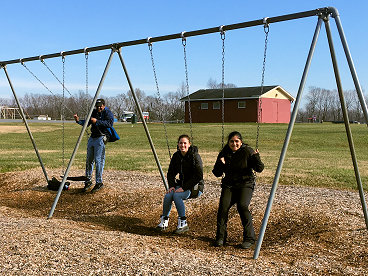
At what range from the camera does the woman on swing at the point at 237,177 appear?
4844mm

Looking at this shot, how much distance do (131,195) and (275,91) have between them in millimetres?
41142

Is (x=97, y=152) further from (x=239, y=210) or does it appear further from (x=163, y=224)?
(x=239, y=210)

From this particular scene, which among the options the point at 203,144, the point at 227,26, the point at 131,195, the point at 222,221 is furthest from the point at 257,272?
the point at 203,144

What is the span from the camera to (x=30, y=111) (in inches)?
2717

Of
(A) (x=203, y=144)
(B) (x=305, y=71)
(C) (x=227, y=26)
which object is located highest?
(C) (x=227, y=26)

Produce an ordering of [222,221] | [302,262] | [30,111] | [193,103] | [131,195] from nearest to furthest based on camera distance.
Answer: [302,262], [222,221], [131,195], [193,103], [30,111]

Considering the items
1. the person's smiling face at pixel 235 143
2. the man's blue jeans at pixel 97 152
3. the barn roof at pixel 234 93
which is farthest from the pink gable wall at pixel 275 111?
the person's smiling face at pixel 235 143

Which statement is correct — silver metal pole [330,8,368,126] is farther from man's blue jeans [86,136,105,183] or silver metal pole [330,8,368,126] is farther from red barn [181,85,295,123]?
red barn [181,85,295,123]

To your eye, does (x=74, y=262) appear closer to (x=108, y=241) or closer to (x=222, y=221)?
(x=108, y=241)

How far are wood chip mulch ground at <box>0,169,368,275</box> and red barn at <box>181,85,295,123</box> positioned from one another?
115 ft

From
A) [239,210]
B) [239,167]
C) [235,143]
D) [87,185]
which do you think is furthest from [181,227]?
[87,185]

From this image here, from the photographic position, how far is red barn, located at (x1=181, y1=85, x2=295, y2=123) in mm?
43656

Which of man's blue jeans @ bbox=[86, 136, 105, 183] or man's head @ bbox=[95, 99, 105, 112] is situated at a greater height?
man's head @ bbox=[95, 99, 105, 112]

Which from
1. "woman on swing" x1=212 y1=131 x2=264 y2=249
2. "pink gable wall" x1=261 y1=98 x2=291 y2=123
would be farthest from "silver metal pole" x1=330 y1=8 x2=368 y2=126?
"pink gable wall" x1=261 y1=98 x2=291 y2=123
